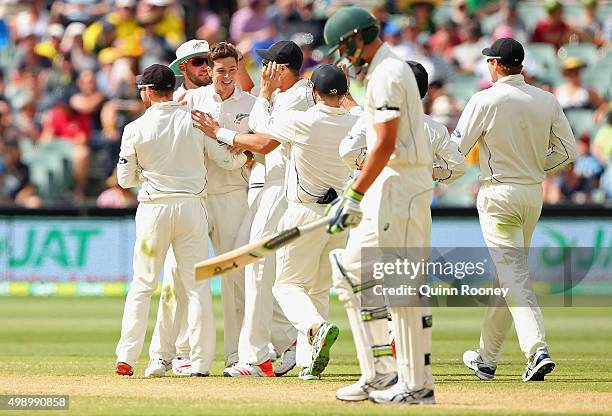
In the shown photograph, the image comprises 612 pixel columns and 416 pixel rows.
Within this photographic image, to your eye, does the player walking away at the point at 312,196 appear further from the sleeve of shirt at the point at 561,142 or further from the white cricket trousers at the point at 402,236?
the sleeve of shirt at the point at 561,142

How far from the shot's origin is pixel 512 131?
32.0 feet

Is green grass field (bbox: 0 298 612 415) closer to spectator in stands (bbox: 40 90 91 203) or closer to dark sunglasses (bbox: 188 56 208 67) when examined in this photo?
dark sunglasses (bbox: 188 56 208 67)

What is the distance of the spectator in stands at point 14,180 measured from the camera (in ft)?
65.3

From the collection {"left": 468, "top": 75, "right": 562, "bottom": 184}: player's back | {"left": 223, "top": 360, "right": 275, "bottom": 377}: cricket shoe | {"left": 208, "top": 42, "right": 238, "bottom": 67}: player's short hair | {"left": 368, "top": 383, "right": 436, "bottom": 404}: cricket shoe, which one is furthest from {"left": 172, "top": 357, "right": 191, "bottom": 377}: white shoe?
{"left": 468, "top": 75, "right": 562, "bottom": 184}: player's back

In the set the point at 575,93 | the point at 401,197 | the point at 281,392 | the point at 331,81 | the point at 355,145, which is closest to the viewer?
the point at 401,197

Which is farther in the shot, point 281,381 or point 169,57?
point 169,57

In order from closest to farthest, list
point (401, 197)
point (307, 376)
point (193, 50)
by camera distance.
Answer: point (401, 197)
point (307, 376)
point (193, 50)

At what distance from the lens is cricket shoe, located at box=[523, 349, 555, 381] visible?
30.4 feet

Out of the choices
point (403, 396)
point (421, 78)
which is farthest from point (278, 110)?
point (403, 396)

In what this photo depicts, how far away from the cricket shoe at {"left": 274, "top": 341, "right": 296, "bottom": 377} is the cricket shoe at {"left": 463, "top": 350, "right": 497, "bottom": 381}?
1.47 m

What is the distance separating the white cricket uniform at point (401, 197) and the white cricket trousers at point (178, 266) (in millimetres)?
2380

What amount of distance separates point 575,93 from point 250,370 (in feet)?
39.5

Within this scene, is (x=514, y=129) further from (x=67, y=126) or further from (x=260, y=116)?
(x=67, y=126)

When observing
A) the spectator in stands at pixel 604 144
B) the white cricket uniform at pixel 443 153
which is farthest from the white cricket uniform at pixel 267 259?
A: the spectator in stands at pixel 604 144
